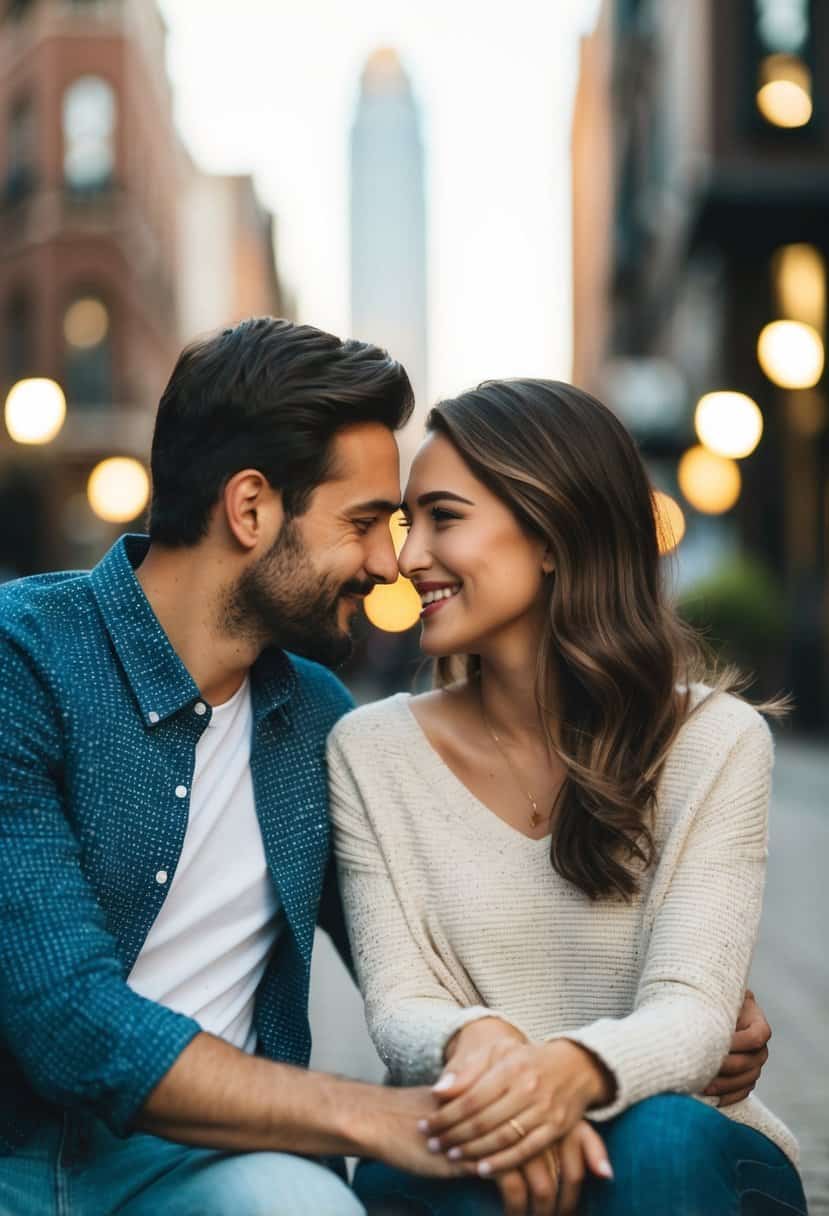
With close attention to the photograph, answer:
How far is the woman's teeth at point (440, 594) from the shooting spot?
3.36m

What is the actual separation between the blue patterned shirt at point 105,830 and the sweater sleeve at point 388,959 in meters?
0.06

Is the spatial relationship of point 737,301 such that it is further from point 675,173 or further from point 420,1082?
point 420,1082

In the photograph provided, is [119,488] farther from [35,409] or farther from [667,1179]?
[667,1179]

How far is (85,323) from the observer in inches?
1487

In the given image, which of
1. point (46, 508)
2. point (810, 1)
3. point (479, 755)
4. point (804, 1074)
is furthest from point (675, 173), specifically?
point (479, 755)

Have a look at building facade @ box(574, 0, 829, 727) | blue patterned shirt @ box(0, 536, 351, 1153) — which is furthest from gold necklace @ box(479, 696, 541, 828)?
building facade @ box(574, 0, 829, 727)

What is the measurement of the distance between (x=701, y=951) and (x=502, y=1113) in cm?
56

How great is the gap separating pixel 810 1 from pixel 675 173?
5.57m

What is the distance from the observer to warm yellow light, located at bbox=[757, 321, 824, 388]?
9039mm

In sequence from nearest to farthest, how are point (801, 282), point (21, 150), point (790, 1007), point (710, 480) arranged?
point (790, 1007) < point (710, 480) < point (801, 282) < point (21, 150)

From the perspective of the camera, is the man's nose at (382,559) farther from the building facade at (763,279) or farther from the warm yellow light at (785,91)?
the warm yellow light at (785,91)

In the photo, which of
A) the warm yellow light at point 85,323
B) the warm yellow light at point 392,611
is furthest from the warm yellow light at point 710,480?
the warm yellow light at point 392,611

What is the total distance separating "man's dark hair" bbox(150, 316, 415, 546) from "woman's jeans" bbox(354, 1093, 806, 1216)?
1.29 m

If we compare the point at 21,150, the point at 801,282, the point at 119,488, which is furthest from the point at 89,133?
the point at 119,488
